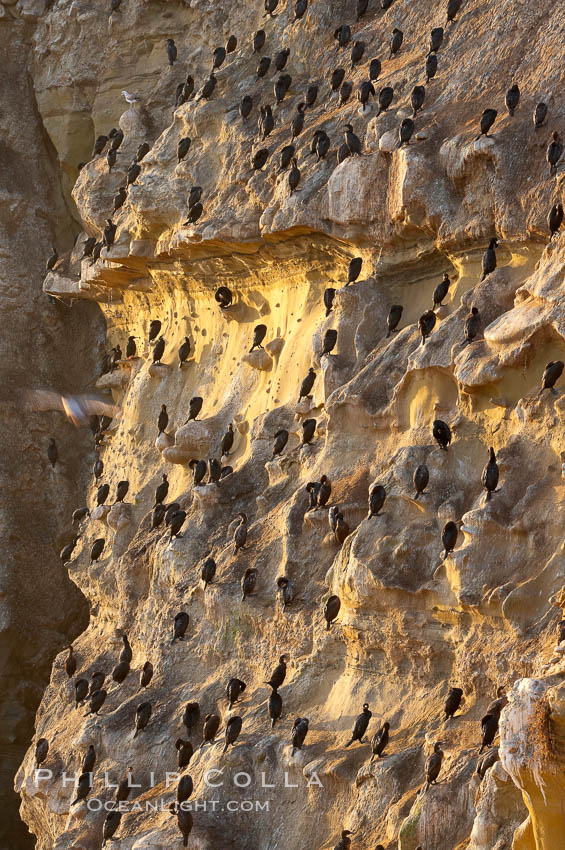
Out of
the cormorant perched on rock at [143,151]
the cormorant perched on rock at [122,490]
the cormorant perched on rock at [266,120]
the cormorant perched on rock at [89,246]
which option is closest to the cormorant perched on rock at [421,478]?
the cormorant perched on rock at [266,120]

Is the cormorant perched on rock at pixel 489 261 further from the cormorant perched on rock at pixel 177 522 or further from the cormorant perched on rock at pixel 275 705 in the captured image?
the cormorant perched on rock at pixel 177 522

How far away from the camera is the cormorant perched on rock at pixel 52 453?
26.6m

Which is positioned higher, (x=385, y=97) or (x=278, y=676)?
(x=385, y=97)

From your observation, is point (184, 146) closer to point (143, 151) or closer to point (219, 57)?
point (219, 57)

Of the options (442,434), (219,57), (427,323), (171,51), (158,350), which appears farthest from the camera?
(171,51)

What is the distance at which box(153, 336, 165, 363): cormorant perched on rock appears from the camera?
22172 millimetres

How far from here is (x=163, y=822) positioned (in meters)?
15.6

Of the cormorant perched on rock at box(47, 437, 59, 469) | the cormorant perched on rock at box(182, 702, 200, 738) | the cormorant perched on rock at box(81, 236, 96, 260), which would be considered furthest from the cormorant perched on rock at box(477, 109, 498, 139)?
the cormorant perched on rock at box(47, 437, 59, 469)

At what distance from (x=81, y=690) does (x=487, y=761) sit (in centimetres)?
948

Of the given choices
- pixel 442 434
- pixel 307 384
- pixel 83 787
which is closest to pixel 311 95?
pixel 307 384

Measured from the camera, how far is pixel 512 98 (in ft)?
50.2

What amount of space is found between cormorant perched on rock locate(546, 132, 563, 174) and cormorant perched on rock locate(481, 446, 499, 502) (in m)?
3.16

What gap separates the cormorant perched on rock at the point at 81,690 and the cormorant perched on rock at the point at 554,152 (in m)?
9.93

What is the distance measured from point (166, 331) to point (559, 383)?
10.5 meters
